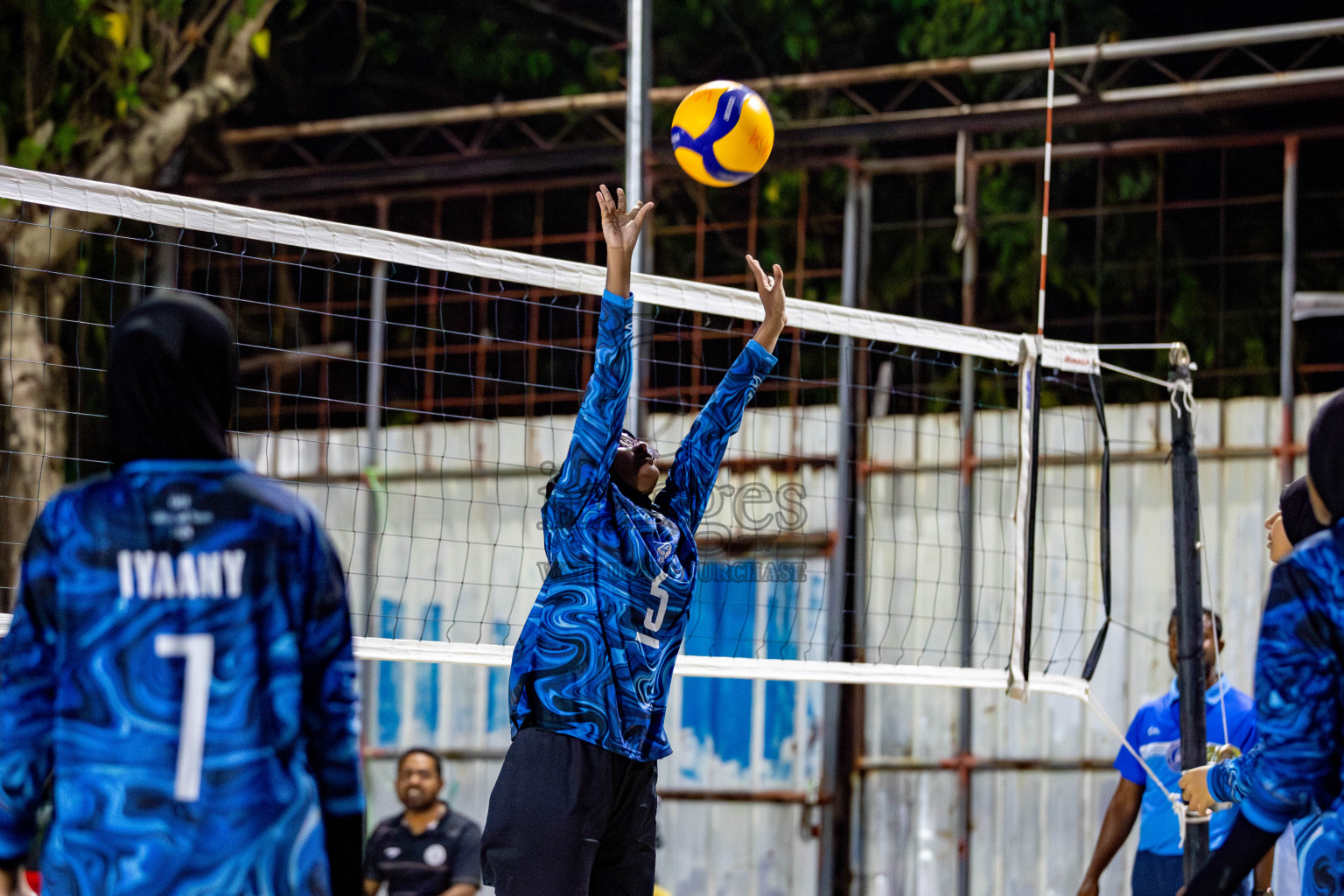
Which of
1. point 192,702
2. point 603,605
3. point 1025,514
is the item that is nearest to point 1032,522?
point 1025,514

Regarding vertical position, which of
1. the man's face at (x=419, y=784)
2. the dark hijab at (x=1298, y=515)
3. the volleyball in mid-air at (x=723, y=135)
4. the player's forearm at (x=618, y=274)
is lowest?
the man's face at (x=419, y=784)

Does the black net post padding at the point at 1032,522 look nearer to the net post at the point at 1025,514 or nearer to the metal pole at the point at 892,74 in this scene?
the net post at the point at 1025,514

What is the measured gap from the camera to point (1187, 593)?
241 inches

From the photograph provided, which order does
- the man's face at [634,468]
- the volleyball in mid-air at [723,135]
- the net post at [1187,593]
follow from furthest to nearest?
the net post at [1187,593] → the volleyball in mid-air at [723,135] → the man's face at [634,468]

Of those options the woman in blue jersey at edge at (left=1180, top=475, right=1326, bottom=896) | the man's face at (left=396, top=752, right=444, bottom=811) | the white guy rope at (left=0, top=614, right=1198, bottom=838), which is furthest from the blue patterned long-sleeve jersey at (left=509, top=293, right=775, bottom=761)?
the man's face at (left=396, top=752, right=444, bottom=811)

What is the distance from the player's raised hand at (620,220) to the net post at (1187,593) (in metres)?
2.79

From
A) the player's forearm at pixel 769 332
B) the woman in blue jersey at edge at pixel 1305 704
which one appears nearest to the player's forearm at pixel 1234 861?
the woman in blue jersey at edge at pixel 1305 704

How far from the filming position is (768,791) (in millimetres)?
9898

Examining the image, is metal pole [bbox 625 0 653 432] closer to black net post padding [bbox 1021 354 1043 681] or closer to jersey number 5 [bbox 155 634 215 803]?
black net post padding [bbox 1021 354 1043 681]

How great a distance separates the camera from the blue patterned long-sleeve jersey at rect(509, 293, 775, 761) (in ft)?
13.7

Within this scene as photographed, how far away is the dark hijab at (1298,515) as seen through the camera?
377 cm

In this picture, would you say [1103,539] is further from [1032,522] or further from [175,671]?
[175,671]

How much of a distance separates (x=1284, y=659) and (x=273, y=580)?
181 cm

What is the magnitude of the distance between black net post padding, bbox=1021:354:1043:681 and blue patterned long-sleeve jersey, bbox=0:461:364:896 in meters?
4.00
